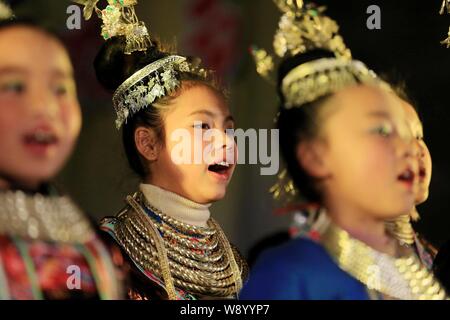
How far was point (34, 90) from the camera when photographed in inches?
92.7

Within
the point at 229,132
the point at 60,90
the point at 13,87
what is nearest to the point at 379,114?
the point at 229,132

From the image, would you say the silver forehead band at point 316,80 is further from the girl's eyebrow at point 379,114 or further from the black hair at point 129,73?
the black hair at point 129,73

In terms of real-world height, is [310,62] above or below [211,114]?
above

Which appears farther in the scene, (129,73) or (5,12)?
(129,73)

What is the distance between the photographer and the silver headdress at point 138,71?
249cm

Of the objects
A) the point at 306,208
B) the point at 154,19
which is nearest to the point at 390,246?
the point at 306,208

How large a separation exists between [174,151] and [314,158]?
40 cm

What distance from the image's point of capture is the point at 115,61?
8.23 ft

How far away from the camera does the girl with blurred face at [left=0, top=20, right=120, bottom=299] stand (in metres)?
2.30

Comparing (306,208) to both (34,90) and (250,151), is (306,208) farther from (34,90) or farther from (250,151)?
(34,90)

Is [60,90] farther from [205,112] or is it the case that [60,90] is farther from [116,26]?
[205,112]

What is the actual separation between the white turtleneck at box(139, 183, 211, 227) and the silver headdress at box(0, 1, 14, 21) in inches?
23.6

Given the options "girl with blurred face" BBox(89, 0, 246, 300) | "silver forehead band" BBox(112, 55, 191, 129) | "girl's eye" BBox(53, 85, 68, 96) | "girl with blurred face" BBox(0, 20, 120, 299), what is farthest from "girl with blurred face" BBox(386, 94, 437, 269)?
"girl's eye" BBox(53, 85, 68, 96)

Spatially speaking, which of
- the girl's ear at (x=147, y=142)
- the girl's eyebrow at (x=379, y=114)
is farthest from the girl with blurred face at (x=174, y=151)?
the girl's eyebrow at (x=379, y=114)
